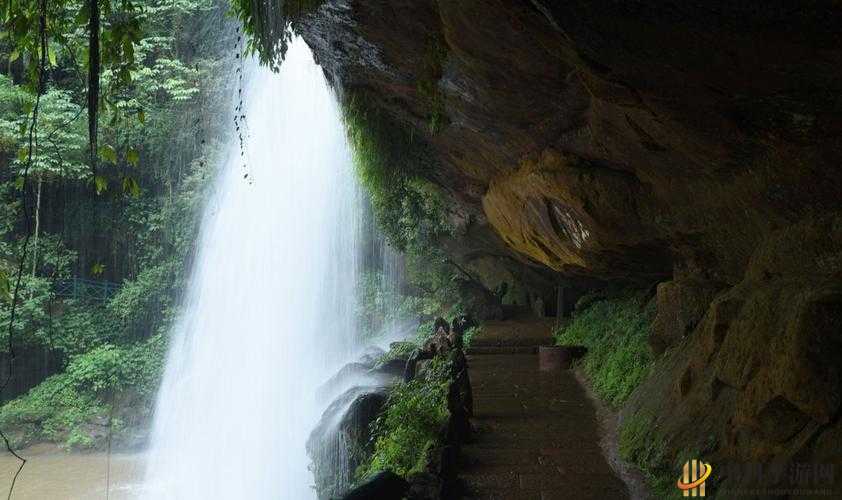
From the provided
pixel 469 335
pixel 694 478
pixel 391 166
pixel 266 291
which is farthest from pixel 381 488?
pixel 266 291

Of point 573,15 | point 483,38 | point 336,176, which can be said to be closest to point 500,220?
point 483,38

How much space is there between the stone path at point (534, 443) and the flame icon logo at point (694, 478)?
684mm

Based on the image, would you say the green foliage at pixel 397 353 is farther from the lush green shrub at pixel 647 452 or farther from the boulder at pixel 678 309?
the lush green shrub at pixel 647 452

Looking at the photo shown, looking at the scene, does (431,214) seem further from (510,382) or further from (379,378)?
(510,382)

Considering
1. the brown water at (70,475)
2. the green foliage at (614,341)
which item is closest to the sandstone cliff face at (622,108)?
the green foliage at (614,341)

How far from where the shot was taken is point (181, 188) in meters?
24.4

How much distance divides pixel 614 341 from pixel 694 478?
6423mm

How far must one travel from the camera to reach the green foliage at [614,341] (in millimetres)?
9305

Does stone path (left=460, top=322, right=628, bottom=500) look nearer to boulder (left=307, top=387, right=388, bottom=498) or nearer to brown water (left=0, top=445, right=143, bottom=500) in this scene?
boulder (left=307, top=387, right=388, bottom=498)

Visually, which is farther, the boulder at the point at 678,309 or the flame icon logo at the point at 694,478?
the boulder at the point at 678,309

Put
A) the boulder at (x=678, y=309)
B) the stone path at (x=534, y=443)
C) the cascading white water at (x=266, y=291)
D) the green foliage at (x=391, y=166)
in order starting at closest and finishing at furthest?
the stone path at (x=534, y=443) < the boulder at (x=678, y=309) < the green foliage at (x=391, y=166) < the cascading white water at (x=266, y=291)

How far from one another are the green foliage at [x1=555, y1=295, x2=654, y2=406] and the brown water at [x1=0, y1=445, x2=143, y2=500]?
10.8 meters

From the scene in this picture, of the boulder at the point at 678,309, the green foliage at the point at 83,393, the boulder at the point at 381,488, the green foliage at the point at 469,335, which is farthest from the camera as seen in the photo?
the green foliage at the point at 83,393

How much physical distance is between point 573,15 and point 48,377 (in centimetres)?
2320
